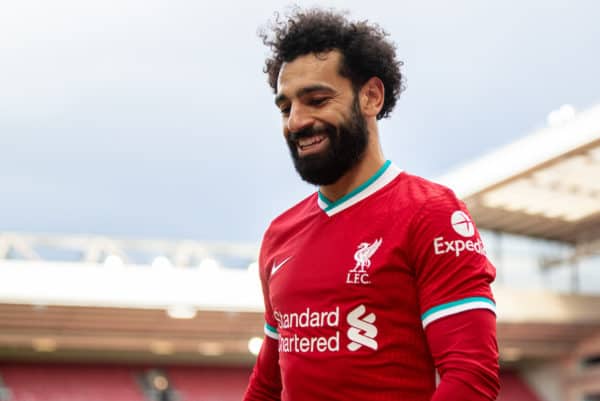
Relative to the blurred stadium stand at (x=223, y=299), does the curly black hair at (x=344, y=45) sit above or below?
below

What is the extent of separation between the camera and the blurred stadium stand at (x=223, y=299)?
51.0 ft

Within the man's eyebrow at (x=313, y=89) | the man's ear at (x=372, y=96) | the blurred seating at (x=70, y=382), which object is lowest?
the man's eyebrow at (x=313, y=89)

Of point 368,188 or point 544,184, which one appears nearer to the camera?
point 368,188

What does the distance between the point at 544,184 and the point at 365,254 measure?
53.8 feet

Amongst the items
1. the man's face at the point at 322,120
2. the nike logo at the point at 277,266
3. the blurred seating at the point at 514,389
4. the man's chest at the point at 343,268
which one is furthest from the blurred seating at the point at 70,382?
the man's face at the point at 322,120

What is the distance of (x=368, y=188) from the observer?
5.30 feet

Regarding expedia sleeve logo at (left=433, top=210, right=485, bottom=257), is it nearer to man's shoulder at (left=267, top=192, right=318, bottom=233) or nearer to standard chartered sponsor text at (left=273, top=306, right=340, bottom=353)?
standard chartered sponsor text at (left=273, top=306, right=340, bottom=353)

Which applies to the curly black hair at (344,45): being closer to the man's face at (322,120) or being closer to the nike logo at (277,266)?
the man's face at (322,120)

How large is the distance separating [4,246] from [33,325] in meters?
1.80

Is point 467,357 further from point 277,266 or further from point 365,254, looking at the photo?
point 277,266

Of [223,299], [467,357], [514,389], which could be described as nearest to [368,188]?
[467,357]

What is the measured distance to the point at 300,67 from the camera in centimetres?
161

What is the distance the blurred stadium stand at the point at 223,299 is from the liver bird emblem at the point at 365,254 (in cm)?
1371

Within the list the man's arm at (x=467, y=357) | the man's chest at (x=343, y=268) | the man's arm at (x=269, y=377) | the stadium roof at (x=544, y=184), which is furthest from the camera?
the stadium roof at (x=544, y=184)
